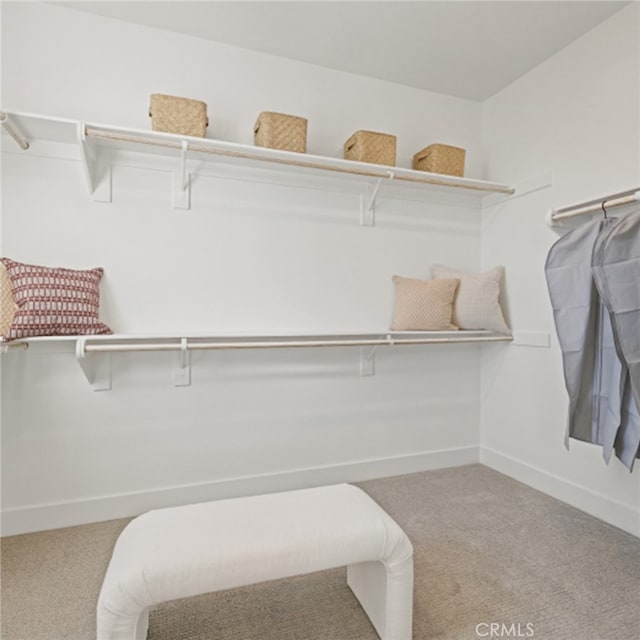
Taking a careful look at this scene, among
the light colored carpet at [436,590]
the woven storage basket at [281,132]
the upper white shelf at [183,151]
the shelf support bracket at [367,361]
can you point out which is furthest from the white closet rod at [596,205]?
the light colored carpet at [436,590]

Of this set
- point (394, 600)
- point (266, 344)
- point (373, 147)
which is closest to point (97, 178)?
point (266, 344)

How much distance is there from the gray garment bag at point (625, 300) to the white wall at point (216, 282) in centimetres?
Answer: 113

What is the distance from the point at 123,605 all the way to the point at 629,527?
2177mm

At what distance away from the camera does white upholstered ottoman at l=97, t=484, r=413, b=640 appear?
105 cm

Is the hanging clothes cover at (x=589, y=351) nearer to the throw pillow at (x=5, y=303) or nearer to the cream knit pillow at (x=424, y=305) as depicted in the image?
the cream knit pillow at (x=424, y=305)

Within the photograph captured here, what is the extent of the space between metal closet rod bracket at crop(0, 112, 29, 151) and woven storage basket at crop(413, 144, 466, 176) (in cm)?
210

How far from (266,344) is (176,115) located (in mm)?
1192

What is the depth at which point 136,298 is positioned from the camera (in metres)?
2.12

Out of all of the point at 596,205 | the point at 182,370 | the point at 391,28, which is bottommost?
the point at 182,370

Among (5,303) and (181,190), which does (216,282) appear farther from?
(5,303)

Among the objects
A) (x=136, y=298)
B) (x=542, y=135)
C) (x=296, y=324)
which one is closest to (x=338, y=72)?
(x=542, y=135)

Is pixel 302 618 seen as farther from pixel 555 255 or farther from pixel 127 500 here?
pixel 555 255

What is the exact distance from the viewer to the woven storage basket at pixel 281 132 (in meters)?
2.10

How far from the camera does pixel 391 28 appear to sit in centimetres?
214
